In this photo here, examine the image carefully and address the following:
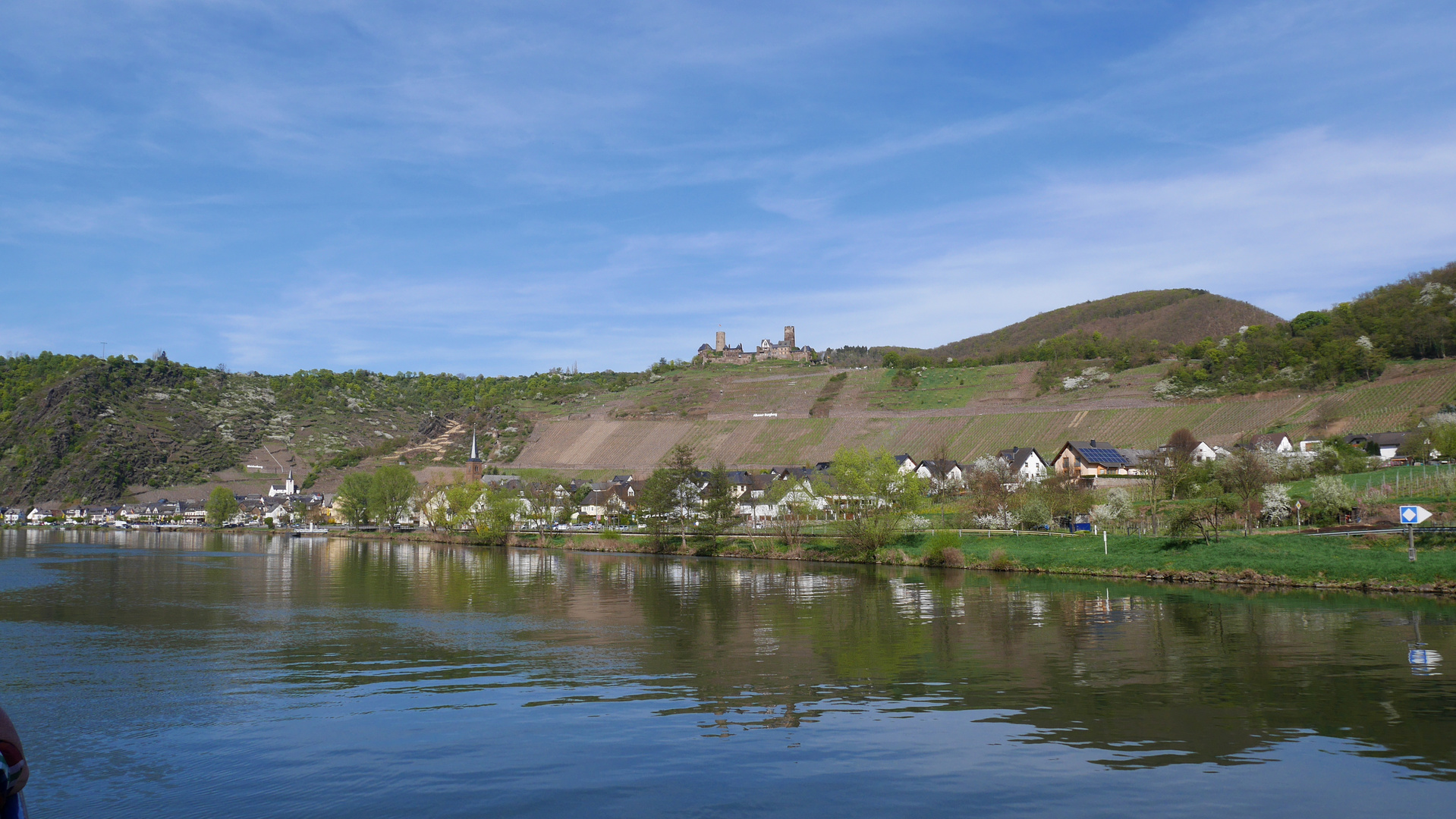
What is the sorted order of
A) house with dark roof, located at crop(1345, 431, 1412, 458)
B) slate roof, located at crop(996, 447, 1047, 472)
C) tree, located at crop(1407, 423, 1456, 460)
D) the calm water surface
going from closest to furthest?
the calm water surface → tree, located at crop(1407, 423, 1456, 460) → house with dark roof, located at crop(1345, 431, 1412, 458) → slate roof, located at crop(996, 447, 1047, 472)

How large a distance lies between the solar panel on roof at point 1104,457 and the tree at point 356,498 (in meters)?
93.8

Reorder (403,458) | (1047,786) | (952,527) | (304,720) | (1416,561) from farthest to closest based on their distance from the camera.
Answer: (403,458) < (952,527) < (1416,561) < (304,720) < (1047,786)

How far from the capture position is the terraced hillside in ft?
345

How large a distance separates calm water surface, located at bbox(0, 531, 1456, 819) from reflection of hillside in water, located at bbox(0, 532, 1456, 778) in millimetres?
139

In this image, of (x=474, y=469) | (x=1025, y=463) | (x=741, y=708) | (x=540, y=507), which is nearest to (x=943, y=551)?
(x=741, y=708)

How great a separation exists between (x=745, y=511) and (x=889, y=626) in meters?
75.3

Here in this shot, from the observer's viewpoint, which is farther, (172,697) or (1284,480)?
(1284,480)

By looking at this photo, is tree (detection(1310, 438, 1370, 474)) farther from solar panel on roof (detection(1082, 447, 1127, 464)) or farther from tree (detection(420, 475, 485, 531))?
tree (detection(420, 475, 485, 531))

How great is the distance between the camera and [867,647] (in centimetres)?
2562

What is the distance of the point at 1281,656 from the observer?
22.8m

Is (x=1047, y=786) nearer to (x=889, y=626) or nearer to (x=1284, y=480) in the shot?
(x=889, y=626)

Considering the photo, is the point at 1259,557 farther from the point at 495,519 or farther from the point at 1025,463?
the point at 495,519

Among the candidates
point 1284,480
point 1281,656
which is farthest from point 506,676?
point 1284,480

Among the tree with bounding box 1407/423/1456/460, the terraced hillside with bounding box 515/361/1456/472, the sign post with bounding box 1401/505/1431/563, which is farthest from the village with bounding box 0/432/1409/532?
the sign post with bounding box 1401/505/1431/563
